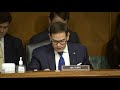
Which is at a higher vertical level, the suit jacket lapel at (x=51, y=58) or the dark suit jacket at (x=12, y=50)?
the dark suit jacket at (x=12, y=50)

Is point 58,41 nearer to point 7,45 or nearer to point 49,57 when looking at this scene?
point 49,57

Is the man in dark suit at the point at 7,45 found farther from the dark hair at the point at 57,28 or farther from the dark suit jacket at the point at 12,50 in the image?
the dark hair at the point at 57,28

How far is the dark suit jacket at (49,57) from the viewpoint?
1.29 meters

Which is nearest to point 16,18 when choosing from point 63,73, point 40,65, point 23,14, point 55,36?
point 23,14

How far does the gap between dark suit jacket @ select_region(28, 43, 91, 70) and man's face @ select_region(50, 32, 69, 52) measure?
4 centimetres

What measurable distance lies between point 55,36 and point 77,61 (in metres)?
0.19

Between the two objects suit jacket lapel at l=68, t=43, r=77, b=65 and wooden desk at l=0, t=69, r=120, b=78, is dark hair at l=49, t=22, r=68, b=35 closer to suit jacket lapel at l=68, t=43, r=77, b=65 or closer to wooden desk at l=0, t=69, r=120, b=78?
suit jacket lapel at l=68, t=43, r=77, b=65

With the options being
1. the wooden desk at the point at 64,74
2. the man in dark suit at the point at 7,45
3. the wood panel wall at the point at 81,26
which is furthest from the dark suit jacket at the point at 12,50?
the wooden desk at the point at 64,74

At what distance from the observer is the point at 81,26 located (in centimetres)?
209

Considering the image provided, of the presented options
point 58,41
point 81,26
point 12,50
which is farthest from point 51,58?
point 81,26

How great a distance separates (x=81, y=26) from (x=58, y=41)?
0.72 meters

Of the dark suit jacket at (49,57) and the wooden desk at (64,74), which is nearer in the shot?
the wooden desk at (64,74)

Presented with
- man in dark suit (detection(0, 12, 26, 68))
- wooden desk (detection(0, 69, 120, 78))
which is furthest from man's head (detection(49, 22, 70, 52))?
wooden desk (detection(0, 69, 120, 78))
